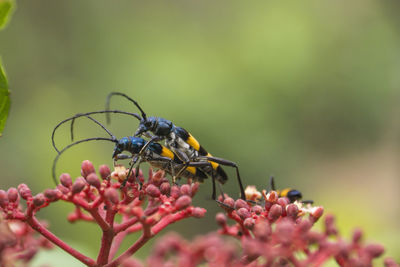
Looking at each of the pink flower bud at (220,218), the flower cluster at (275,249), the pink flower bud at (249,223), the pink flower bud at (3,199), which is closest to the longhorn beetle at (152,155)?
the pink flower bud at (3,199)

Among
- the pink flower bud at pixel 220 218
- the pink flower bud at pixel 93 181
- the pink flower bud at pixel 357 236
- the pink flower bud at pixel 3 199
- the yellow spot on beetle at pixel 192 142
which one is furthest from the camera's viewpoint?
the yellow spot on beetle at pixel 192 142

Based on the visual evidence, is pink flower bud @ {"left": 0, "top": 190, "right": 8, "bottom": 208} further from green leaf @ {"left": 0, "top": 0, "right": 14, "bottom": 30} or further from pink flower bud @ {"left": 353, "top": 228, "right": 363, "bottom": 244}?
pink flower bud @ {"left": 353, "top": 228, "right": 363, "bottom": 244}

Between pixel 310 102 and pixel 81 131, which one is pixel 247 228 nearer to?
pixel 81 131

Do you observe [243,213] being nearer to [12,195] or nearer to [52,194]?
[52,194]

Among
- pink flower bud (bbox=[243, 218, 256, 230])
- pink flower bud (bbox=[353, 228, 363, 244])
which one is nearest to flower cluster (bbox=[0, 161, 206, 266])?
pink flower bud (bbox=[243, 218, 256, 230])

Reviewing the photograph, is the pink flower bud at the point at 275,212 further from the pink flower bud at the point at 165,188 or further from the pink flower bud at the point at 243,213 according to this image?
the pink flower bud at the point at 165,188

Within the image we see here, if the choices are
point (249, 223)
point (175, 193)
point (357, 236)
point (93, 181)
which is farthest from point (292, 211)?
point (93, 181)
